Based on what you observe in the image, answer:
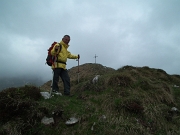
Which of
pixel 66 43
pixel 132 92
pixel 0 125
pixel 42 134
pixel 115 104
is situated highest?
pixel 66 43

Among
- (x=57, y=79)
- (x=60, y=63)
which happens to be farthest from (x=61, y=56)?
(x=57, y=79)

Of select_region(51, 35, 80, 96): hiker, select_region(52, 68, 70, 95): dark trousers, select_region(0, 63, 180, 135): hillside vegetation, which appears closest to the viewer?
select_region(0, 63, 180, 135): hillside vegetation

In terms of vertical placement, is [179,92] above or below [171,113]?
above

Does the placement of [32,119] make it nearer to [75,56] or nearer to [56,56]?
[56,56]

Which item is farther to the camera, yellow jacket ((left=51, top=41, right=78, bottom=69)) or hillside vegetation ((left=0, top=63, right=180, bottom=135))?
yellow jacket ((left=51, top=41, right=78, bottom=69))

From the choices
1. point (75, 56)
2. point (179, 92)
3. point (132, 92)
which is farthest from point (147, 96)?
point (75, 56)

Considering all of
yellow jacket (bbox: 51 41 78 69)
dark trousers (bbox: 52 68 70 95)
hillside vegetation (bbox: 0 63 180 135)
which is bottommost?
hillside vegetation (bbox: 0 63 180 135)

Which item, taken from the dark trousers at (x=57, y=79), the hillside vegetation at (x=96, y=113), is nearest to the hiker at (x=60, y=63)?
the dark trousers at (x=57, y=79)

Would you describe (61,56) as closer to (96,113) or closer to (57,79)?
(57,79)

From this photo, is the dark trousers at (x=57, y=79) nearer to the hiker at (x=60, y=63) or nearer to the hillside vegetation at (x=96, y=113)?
the hiker at (x=60, y=63)

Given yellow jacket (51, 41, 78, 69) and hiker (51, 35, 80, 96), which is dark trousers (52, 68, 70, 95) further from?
yellow jacket (51, 41, 78, 69)

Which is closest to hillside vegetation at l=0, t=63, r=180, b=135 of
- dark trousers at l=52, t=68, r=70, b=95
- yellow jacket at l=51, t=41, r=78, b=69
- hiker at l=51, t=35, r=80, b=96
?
dark trousers at l=52, t=68, r=70, b=95

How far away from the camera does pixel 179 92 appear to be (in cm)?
895

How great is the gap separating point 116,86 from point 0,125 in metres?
5.07
